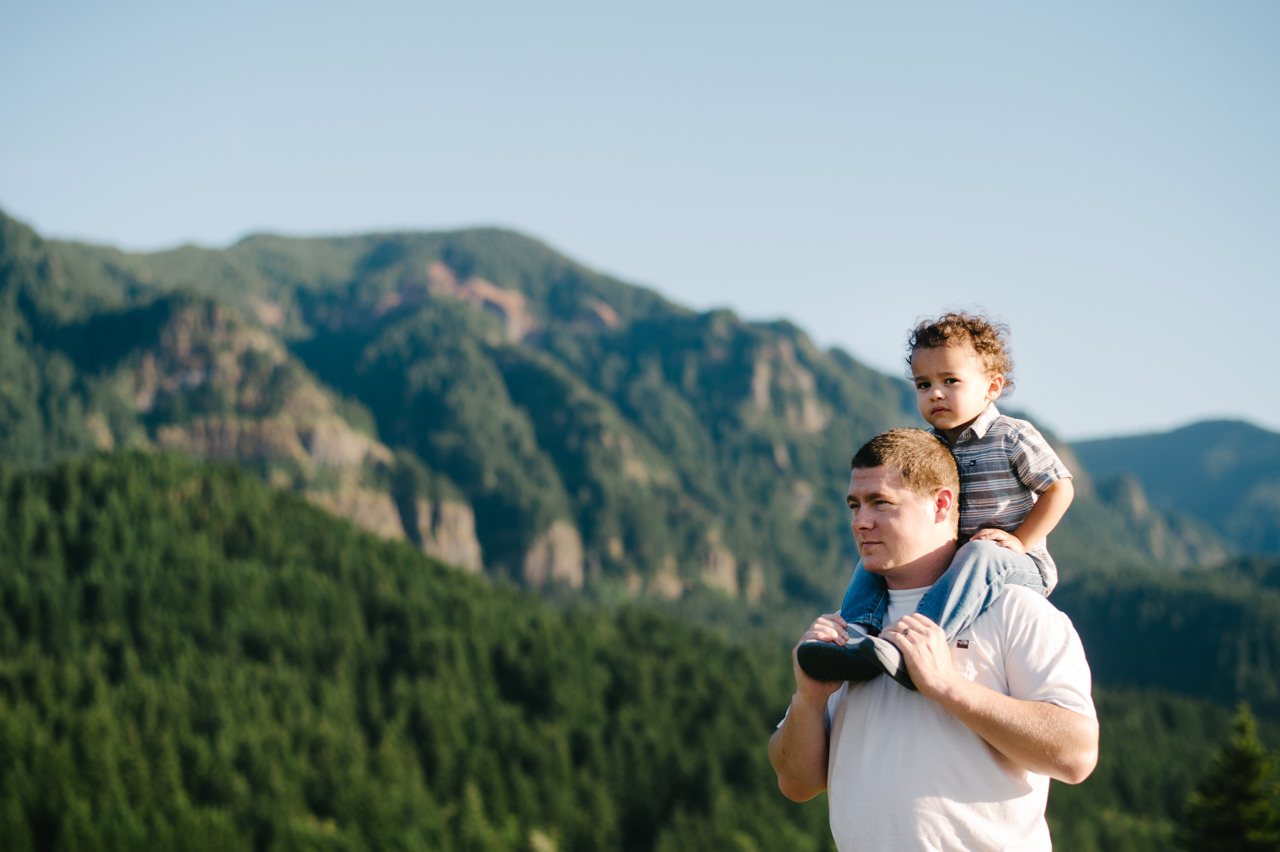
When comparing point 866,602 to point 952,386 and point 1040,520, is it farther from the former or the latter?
point 952,386

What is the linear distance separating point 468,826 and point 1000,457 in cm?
8096

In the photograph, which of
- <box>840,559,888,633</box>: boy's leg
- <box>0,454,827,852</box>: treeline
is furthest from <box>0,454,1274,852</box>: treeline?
<box>840,559,888,633</box>: boy's leg

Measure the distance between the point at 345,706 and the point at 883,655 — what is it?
395 ft

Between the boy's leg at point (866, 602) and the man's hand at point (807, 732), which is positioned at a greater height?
the boy's leg at point (866, 602)

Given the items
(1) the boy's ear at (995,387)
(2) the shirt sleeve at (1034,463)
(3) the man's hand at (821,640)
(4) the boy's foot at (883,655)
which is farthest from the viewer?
(1) the boy's ear at (995,387)

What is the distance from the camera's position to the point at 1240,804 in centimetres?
3450

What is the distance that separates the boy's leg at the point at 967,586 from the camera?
16.8 feet

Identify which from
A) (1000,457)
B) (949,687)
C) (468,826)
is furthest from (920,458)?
(468,826)

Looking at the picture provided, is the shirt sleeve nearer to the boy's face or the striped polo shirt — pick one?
the striped polo shirt

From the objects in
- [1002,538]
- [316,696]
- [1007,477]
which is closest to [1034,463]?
[1007,477]

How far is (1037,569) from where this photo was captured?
5578 millimetres

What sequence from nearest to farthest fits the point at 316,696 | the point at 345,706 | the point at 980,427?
the point at 980,427 → the point at 345,706 → the point at 316,696

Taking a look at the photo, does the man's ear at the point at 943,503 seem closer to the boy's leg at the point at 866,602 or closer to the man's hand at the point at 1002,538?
the man's hand at the point at 1002,538

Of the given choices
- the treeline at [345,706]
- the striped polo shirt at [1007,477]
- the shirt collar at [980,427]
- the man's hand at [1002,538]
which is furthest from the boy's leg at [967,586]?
the treeline at [345,706]
